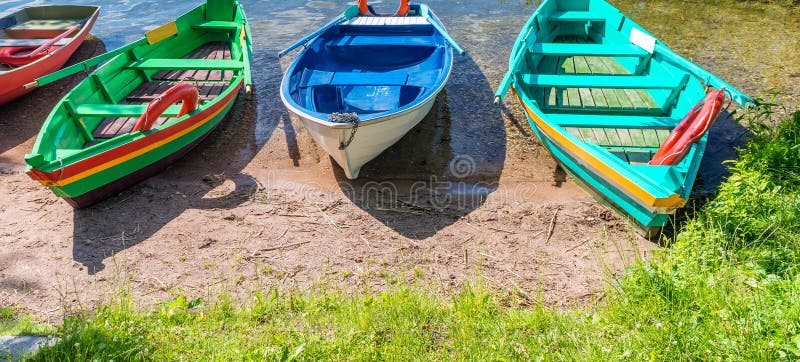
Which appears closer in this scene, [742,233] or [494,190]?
[742,233]

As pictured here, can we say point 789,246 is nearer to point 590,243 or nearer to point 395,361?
point 590,243

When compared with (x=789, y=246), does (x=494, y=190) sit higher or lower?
lower

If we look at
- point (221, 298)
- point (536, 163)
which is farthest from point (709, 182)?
point (221, 298)

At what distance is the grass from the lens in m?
3.27

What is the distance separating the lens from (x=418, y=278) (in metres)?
4.80

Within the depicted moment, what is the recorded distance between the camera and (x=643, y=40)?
24.5ft

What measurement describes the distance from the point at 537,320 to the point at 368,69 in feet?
17.9

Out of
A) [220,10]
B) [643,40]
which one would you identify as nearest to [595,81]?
[643,40]

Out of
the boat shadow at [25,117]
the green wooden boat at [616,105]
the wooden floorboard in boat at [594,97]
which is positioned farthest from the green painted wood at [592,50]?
the boat shadow at [25,117]

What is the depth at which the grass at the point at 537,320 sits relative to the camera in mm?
3266

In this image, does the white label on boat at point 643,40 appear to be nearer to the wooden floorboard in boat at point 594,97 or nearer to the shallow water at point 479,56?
the wooden floorboard in boat at point 594,97

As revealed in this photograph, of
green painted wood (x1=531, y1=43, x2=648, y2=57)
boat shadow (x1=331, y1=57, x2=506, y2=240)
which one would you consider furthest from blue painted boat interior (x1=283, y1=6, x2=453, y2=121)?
green painted wood (x1=531, y1=43, x2=648, y2=57)

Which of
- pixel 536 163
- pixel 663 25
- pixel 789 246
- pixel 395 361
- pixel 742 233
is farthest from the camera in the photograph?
pixel 663 25

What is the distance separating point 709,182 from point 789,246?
259cm
